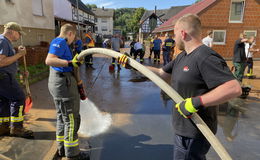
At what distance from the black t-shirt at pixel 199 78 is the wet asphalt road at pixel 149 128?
1.33m

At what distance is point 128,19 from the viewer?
12625 cm

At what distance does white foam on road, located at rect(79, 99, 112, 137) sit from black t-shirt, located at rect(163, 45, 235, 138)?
7.37 ft

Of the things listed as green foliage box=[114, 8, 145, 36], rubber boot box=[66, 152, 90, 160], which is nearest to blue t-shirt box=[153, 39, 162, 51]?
rubber boot box=[66, 152, 90, 160]

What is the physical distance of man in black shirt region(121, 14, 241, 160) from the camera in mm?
1597

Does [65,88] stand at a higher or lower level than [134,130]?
higher

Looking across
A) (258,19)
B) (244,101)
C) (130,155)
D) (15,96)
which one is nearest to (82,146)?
(130,155)

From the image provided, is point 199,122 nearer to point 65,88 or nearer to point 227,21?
point 65,88

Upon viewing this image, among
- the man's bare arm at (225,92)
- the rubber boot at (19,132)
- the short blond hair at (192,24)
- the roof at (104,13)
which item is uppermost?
the roof at (104,13)

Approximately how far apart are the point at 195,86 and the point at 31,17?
505 inches

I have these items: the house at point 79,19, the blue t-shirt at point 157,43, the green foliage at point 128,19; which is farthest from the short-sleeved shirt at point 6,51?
the green foliage at point 128,19

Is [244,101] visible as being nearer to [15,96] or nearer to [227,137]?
[227,137]

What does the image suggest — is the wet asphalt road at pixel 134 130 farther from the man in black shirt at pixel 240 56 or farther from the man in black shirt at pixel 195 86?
the man in black shirt at pixel 195 86

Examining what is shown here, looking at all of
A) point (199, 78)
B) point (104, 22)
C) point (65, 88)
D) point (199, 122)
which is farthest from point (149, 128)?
point (104, 22)

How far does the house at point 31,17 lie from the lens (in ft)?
32.0
